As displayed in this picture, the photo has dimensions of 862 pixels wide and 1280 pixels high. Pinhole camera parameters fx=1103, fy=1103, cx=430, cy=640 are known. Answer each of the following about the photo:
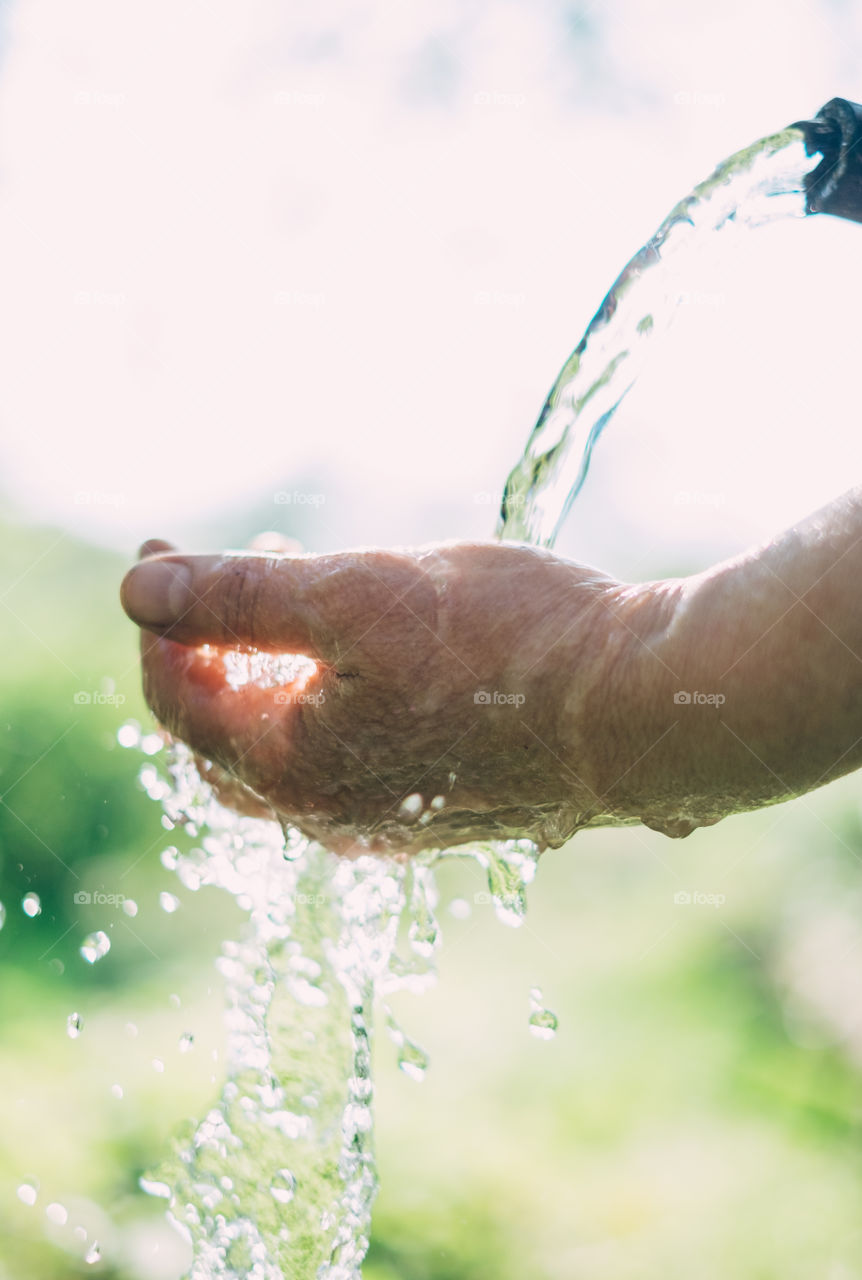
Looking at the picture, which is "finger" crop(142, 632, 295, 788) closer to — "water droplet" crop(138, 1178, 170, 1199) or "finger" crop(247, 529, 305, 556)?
"finger" crop(247, 529, 305, 556)

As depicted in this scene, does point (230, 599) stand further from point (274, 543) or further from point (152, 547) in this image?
point (274, 543)

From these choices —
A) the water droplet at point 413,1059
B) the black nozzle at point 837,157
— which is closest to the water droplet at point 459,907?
the water droplet at point 413,1059

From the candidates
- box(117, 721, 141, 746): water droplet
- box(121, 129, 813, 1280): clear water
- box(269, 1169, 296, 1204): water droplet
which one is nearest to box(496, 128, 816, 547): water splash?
box(121, 129, 813, 1280): clear water

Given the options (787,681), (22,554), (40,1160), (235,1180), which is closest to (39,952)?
(40,1160)

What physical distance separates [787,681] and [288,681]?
0.52 m

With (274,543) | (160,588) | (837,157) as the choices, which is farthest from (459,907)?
(837,157)

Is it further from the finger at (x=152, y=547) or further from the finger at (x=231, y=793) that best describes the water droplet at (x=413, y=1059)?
the finger at (x=152, y=547)

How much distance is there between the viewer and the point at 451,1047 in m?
4.05

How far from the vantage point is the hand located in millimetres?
1105

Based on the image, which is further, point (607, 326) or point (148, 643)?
point (607, 326)

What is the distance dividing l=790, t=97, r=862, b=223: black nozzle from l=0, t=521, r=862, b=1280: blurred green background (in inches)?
62.2

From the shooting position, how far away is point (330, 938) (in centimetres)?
149

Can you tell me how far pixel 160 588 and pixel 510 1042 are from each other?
3.31 meters

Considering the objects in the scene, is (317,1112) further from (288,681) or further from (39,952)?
(39,952)
